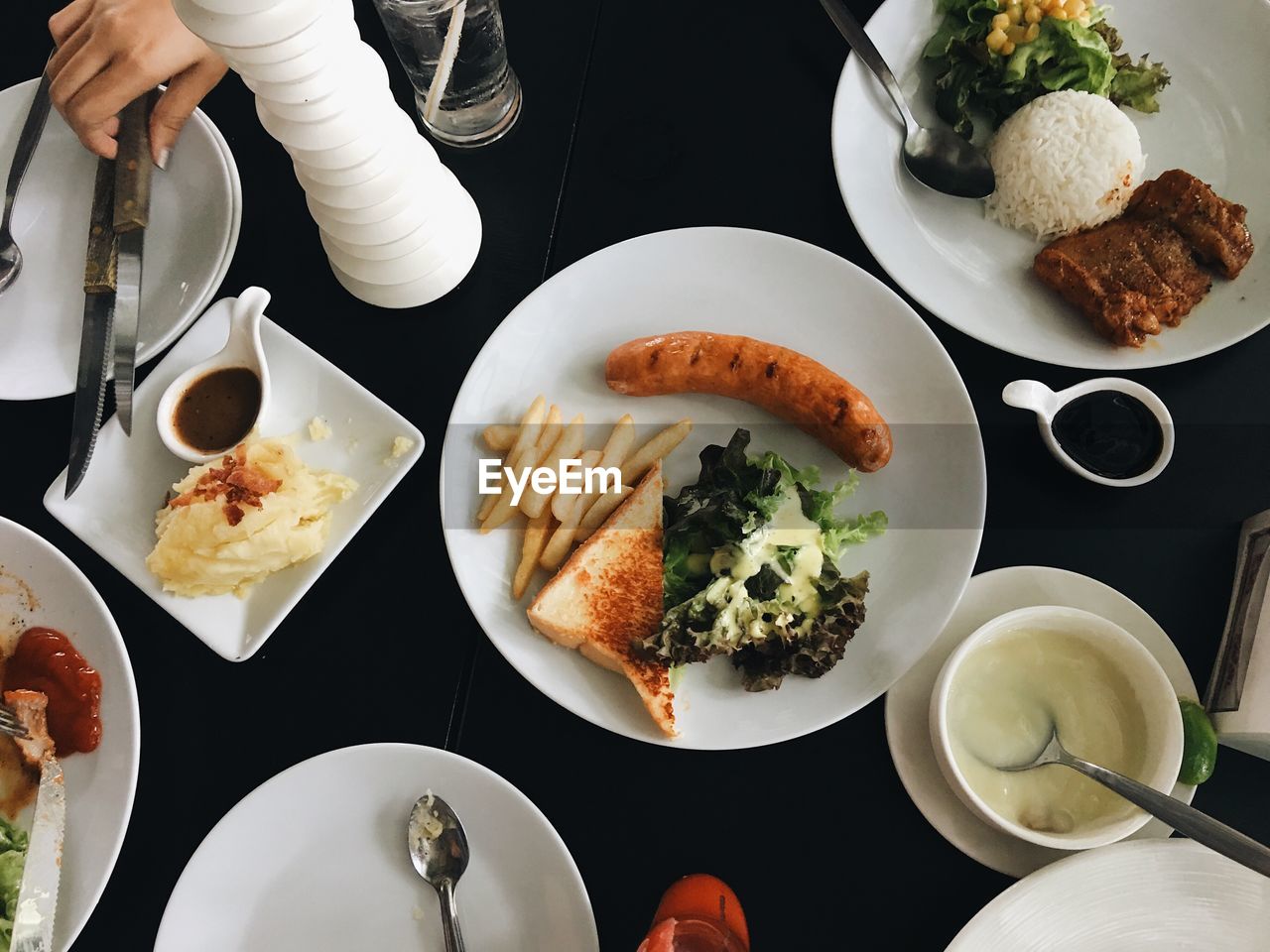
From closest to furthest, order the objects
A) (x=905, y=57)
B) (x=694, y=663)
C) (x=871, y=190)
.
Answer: (x=694, y=663) < (x=871, y=190) < (x=905, y=57)

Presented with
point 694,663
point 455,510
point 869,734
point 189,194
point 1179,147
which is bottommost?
point 869,734

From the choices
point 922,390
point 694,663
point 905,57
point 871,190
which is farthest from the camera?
point 905,57

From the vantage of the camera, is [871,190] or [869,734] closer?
[869,734]

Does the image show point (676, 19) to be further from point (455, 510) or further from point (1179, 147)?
point (455, 510)

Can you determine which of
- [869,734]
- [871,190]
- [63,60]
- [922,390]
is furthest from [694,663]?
[63,60]

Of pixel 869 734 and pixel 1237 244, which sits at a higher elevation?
pixel 1237 244

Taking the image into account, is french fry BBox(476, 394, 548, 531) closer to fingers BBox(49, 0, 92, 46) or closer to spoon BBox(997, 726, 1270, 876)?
spoon BBox(997, 726, 1270, 876)

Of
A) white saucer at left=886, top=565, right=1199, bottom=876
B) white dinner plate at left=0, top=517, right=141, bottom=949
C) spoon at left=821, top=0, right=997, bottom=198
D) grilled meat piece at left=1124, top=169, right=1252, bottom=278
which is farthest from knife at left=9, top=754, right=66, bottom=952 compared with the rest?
grilled meat piece at left=1124, top=169, right=1252, bottom=278
